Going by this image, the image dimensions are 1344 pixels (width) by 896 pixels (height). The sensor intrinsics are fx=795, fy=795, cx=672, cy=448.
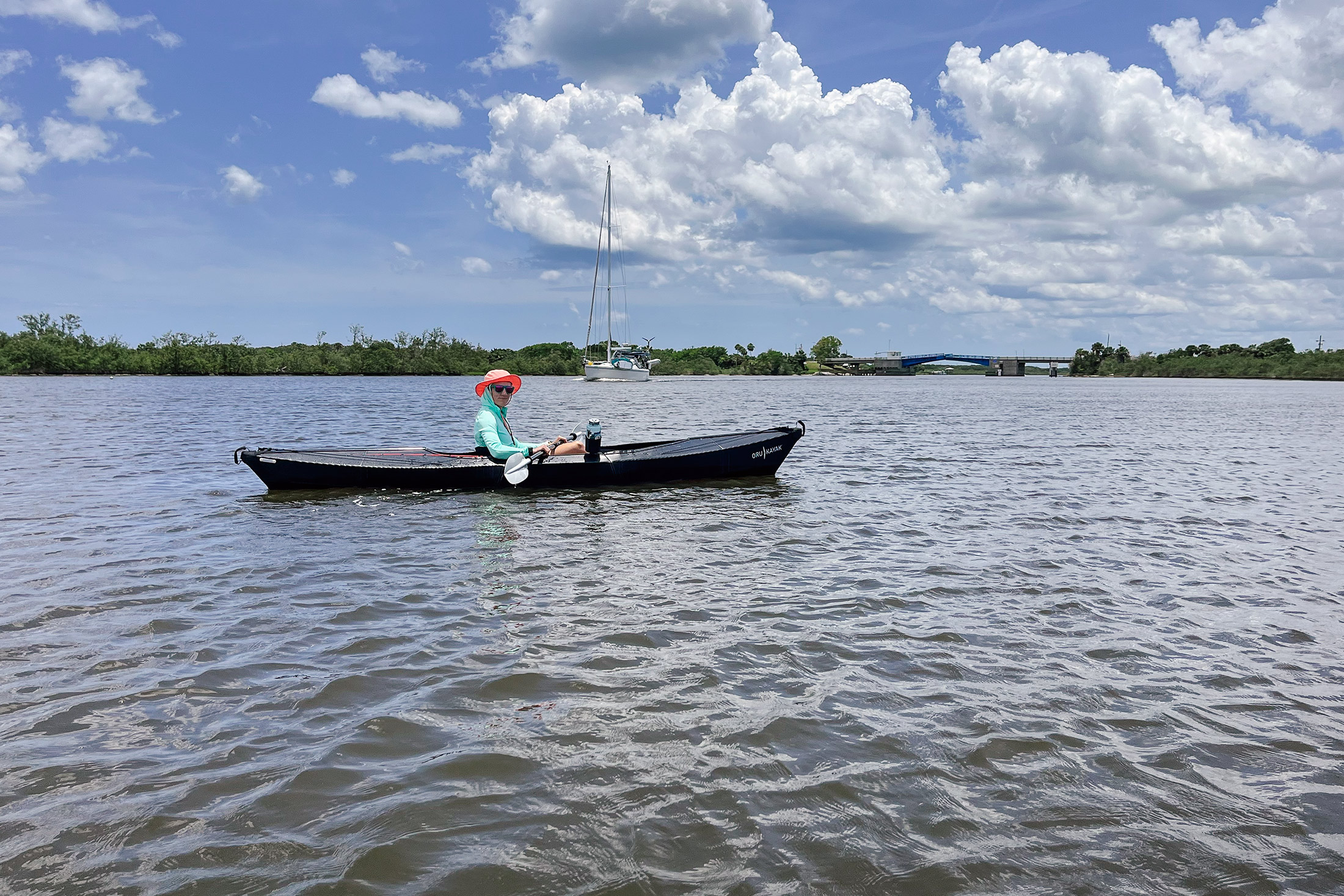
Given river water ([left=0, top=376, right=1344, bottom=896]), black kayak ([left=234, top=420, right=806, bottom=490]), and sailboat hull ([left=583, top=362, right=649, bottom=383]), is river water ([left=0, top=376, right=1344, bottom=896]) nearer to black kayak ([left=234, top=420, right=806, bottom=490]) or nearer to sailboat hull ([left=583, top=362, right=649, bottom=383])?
black kayak ([left=234, top=420, right=806, bottom=490])

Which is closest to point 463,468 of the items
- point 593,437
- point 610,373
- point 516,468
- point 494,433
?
point 494,433

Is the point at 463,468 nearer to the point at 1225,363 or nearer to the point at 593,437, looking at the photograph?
the point at 593,437

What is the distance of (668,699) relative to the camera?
18.7 ft

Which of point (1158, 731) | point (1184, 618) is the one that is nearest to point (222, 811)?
point (1158, 731)

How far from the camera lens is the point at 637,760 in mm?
4816

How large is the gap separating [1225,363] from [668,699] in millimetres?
180705

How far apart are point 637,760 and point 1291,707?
4.74m

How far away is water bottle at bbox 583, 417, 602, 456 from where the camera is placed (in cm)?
1492

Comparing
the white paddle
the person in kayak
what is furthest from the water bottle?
the white paddle

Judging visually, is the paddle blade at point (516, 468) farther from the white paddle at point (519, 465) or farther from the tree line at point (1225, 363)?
the tree line at point (1225, 363)

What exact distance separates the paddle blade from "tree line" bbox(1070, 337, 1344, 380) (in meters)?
164

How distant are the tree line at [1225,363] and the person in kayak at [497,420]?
164356 millimetres

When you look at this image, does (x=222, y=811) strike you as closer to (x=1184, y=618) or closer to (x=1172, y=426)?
(x=1184, y=618)

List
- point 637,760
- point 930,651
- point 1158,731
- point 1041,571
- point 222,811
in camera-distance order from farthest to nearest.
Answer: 1. point 1041,571
2. point 930,651
3. point 1158,731
4. point 637,760
5. point 222,811
